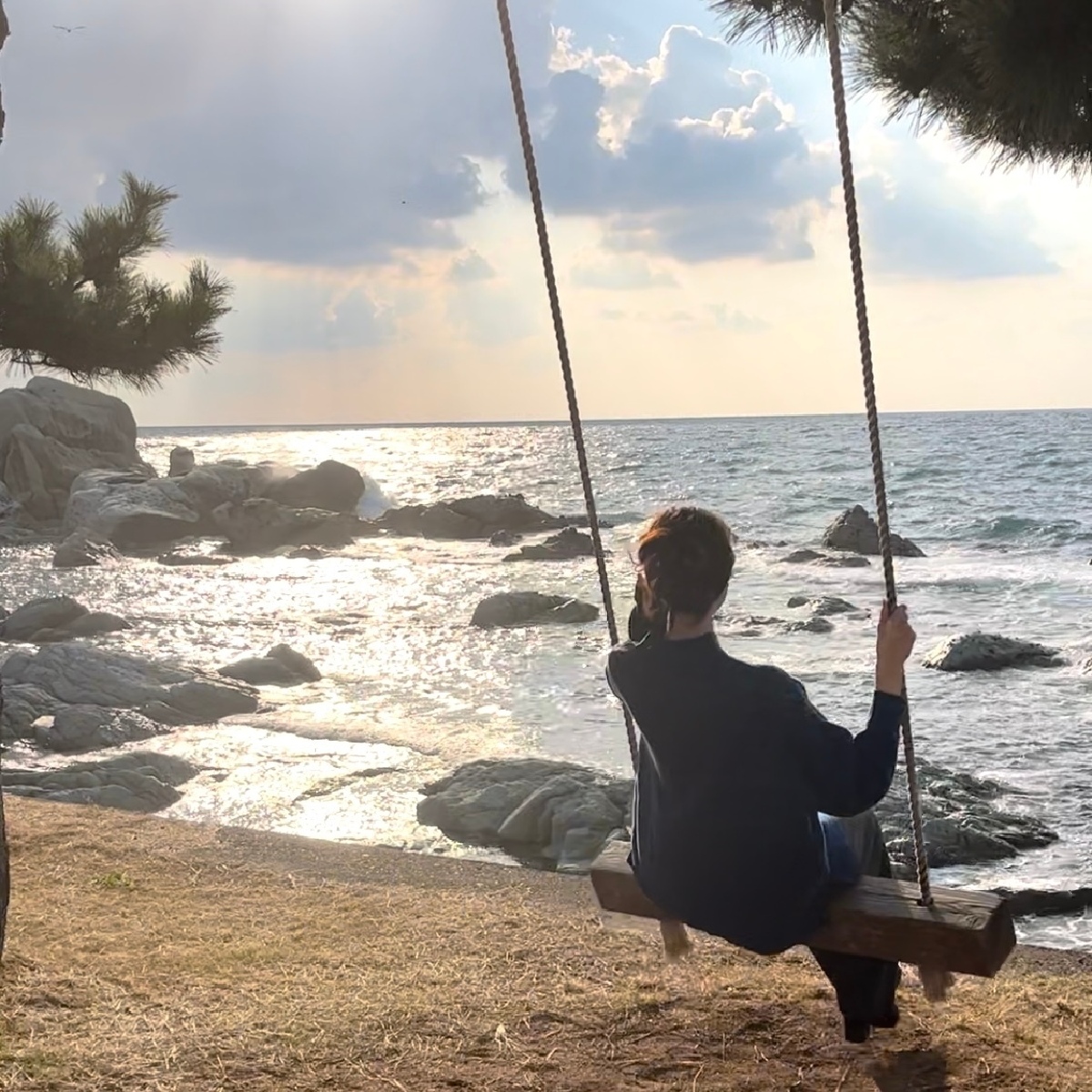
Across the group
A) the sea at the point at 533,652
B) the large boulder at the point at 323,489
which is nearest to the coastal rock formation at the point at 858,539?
the sea at the point at 533,652

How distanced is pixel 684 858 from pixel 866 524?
2212 centimetres

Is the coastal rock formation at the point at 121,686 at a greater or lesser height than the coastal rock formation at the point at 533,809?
greater

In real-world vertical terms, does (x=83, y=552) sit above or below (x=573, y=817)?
above

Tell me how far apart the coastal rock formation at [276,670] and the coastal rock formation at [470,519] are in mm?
16652

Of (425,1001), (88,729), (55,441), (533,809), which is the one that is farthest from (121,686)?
(55,441)

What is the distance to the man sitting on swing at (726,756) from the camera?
103 inches

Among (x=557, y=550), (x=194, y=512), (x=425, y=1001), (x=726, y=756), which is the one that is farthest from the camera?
(x=194, y=512)

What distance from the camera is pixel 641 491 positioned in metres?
43.7

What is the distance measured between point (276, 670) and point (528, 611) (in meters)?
4.42

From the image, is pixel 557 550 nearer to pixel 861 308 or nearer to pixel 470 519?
pixel 470 519

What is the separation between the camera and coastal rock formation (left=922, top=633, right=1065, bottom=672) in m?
11.8

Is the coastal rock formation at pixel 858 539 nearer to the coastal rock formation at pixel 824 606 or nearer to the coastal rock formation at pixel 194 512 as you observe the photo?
the coastal rock formation at pixel 824 606

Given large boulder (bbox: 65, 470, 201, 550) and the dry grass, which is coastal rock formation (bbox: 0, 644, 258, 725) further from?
large boulder (bbox: 65, 470, 201, 550)

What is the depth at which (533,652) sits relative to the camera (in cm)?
1316
